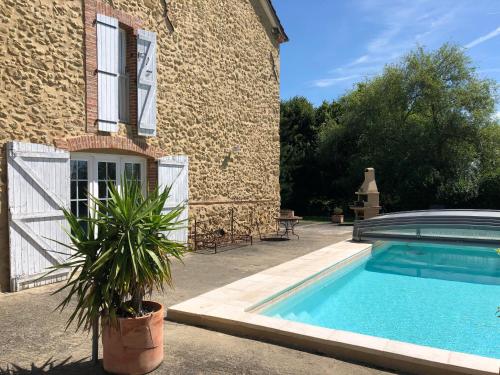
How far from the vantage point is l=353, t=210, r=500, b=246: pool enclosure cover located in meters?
9.84

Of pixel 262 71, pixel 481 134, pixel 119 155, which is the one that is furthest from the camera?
pixel 481 134

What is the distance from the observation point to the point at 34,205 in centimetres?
600

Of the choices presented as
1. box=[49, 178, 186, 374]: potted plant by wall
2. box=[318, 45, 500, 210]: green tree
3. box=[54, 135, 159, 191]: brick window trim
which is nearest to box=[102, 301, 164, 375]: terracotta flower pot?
box=[49, 178, 186, 374]: potted plant by wall

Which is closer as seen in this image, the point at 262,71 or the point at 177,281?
the point at 177,281

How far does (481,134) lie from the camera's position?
675 inches

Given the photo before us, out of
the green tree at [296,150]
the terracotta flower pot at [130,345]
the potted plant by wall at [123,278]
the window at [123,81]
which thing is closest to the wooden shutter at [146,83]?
the window at [123,81]

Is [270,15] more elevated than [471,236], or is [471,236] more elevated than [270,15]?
[270,15]

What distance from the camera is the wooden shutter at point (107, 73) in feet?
23.1

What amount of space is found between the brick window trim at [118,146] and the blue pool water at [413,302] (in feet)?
10.9

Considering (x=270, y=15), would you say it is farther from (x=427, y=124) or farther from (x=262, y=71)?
(x=427, y=124)

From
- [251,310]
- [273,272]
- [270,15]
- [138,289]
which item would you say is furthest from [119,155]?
[270,15]

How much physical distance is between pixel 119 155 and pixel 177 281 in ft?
9.19

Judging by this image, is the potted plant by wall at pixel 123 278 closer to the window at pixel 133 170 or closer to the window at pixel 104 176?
the window at pixel 104 176

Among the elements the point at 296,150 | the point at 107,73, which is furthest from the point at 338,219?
the point at 107,73
